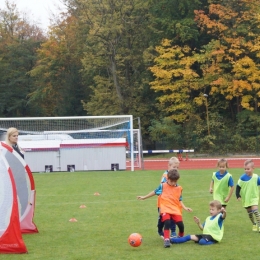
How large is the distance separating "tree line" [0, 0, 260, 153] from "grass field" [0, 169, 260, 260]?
22.1 m

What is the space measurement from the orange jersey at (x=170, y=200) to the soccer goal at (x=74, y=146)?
58.7ft

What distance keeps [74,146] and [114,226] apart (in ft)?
54.8

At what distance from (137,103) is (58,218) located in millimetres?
35664

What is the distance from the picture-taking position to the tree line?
1620 inches

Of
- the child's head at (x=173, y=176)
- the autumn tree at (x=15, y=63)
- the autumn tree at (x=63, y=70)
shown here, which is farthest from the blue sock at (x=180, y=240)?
the autumn tree at (x=15, y=63)

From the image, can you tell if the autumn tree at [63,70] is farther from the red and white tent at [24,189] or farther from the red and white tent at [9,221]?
the red and white tent at [9,221]

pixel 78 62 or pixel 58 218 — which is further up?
pixel 78 62

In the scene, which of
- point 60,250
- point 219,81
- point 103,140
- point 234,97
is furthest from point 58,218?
point 234,97

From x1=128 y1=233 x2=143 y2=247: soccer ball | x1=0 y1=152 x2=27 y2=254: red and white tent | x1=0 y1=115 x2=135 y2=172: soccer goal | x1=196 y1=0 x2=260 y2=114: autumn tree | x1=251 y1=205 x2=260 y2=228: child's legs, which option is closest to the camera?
x1=0 y1=152 x2=27 y2=254: red and white tent

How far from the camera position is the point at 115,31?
1865 inches

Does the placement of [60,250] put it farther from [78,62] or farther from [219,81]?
[78,62]

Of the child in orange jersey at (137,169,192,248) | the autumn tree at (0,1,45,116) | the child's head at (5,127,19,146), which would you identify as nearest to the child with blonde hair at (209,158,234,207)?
the child in orange jersey at (137,169,192,248)

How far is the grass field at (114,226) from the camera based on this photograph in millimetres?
8281

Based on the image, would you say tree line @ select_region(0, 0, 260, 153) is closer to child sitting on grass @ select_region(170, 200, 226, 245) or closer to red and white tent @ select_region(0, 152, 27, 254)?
child sitting on grass @ select_region(170, 200, 226, 245)
